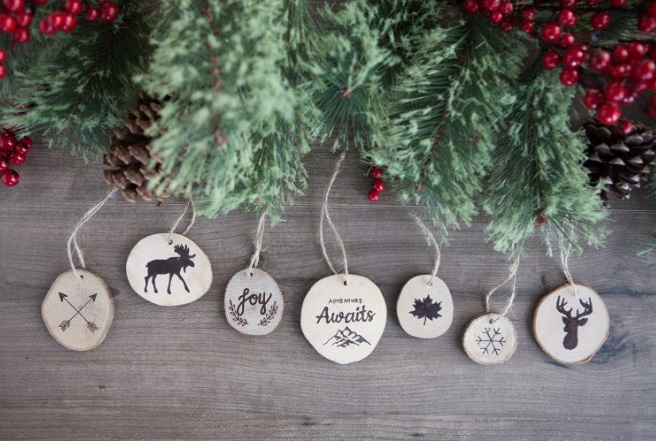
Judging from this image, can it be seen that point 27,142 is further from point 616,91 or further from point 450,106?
point 616,91

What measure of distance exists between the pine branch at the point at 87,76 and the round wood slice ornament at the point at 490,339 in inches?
26.8

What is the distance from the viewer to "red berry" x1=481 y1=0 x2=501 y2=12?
68 centimetres

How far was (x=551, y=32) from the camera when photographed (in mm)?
642

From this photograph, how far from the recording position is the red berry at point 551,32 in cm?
64

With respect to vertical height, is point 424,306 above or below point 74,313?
below

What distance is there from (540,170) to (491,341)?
340mm

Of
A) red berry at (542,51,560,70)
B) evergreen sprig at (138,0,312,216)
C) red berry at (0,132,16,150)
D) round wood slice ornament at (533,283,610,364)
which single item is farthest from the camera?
round wood slice ornament at (533,283,610,364)

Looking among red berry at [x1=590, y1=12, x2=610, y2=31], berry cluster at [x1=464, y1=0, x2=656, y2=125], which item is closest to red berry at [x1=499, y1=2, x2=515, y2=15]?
berry cluster at [x1=464, y1=0, x2=656, y2=125]

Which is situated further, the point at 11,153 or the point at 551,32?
the point at 11,153

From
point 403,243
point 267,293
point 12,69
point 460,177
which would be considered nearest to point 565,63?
point 460,177

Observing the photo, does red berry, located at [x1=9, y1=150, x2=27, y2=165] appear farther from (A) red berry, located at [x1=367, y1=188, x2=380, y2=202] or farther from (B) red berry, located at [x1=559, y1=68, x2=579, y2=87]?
(B) red berry, located at [x1=559, y1=68, x2=579, y2=87]

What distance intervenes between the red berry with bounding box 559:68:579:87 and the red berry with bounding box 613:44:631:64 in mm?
49

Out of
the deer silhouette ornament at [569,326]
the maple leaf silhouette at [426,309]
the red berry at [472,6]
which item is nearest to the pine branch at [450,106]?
the red berry at [472,6]

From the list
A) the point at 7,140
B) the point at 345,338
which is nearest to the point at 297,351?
the point at 345,338
